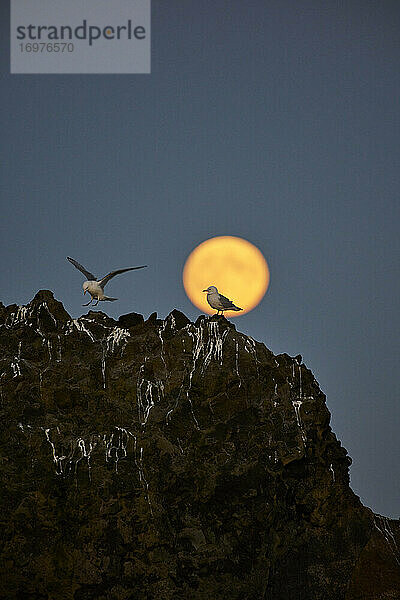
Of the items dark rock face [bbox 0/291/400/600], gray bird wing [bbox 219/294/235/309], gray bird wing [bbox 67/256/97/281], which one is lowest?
dark rock face [bbox 0/291/400/600]

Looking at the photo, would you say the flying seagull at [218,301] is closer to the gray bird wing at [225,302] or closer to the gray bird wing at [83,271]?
the gray bird wing at [225,302]

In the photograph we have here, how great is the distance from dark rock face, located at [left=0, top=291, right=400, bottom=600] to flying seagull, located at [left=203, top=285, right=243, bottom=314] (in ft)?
2.33

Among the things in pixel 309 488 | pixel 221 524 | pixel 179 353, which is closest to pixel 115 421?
pixel 179 353

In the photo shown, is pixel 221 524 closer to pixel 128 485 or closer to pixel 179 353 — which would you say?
pixel 128 485

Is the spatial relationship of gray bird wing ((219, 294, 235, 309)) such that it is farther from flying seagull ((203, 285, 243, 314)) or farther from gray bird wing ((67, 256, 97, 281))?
gray bird wing ((67, 256, 97, 281))

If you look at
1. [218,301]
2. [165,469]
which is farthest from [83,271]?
[165,469]

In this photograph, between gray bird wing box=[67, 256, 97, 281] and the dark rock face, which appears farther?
gray bird wing box=[67, 256, 97, 281]

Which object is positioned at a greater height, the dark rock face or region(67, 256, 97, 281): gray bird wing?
region(67, 256, 97, 281): gray bird wing

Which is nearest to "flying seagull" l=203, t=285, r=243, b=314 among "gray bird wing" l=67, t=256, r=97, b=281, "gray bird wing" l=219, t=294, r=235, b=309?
"gray bird wing" l=219, t=294, r=235, b=309

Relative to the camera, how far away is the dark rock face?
41.2 feet

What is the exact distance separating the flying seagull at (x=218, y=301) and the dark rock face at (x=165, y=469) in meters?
0.71

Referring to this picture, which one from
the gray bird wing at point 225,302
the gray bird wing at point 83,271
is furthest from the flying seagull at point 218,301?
the gray bird wing at point 83,271

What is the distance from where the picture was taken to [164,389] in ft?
45.9

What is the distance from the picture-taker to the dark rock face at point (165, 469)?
12562 millimetres
